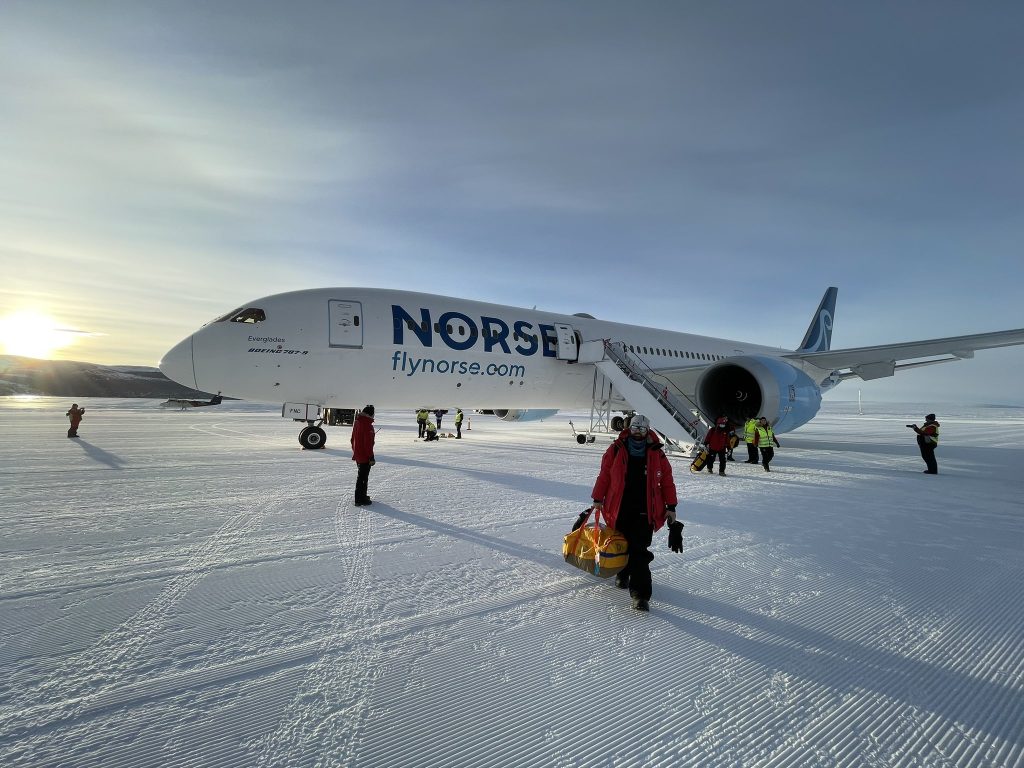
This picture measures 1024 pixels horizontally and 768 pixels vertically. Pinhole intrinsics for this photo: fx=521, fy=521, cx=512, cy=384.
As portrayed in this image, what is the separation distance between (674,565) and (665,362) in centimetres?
1249

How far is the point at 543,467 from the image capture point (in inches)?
395

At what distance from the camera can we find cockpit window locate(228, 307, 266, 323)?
9.95 metres

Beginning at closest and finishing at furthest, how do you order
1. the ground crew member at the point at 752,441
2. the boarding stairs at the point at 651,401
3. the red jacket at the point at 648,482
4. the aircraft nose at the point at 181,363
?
the red jacket at the point at 648,482 < the aircraft nose at the point at 181,363 < the ground crew member at the point at 752,441 < the boarding stairs at the point at 651,401

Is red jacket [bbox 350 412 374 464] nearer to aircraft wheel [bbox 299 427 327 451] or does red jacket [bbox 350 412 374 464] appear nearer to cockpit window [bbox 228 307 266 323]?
cockpit window [bbox 228 307 266 323]

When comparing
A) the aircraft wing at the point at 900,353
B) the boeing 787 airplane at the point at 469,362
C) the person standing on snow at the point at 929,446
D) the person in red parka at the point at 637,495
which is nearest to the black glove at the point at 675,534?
the person in red parka at the point at 637,495

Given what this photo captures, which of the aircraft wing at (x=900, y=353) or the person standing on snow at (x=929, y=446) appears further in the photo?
the aircraft wing at (x=900, y=353)

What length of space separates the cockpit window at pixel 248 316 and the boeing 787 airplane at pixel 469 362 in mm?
19

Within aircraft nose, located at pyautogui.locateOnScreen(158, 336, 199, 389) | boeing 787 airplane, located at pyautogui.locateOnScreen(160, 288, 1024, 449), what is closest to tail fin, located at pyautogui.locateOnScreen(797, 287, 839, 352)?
boeing 787 airplane, located at pyautogui.locateOnScreen(160, 288, 1024, 449)

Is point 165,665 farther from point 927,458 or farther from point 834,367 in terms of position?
point 834,367

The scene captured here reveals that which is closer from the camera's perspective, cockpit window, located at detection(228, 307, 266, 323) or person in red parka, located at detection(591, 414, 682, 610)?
person in red parka, located at detection(591, 414, 682, 610)

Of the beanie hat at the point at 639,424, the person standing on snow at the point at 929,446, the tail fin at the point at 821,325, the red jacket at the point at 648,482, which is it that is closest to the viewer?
the red jacket at the point at 648,482

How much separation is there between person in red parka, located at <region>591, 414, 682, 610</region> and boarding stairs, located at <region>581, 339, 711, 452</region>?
7660mm

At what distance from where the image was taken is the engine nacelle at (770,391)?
40.1 feet

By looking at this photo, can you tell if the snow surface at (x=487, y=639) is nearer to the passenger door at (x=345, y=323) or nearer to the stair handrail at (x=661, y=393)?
the passenger door at (x=345, y=323)
